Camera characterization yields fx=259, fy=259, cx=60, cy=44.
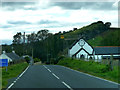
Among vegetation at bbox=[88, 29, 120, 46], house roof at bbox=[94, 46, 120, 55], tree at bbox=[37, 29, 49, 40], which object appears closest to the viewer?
vegetation at bbox=[88, 29, 120, 46]

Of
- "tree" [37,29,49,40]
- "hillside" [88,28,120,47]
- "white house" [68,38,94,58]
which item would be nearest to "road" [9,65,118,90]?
"hillside" [88,28,120,47]

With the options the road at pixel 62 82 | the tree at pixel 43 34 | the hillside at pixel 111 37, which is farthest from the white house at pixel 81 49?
the tree at pixel 43 34

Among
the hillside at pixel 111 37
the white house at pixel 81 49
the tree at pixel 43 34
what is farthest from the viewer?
the tree at pixel 43 34

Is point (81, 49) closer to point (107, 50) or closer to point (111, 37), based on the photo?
point (107, 50)

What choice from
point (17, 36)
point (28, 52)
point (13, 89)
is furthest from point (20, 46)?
point (13, 89)

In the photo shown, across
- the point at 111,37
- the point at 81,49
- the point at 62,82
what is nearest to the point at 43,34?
the point at 81,49

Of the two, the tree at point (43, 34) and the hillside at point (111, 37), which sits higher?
the tree at point (43, 34)

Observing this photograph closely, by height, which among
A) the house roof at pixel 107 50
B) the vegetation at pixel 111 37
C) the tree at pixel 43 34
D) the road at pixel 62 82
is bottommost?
the road at pixel 62 82

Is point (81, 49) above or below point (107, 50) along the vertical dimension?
above

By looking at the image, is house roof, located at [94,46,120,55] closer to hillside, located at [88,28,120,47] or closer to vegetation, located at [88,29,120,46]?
vegetation, located at [88,29,120,46]

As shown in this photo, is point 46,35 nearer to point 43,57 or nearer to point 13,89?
point 43,57

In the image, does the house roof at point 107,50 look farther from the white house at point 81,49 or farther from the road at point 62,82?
the road at point 62,82

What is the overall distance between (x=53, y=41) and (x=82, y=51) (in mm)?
52197

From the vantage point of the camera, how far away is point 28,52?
14588 cm
